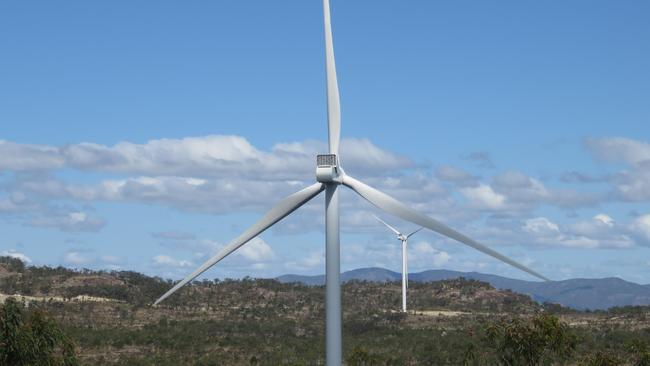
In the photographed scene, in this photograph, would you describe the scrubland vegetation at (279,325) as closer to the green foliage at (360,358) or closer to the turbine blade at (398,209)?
the green foliage at (360,358)

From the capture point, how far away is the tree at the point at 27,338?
67.2 m

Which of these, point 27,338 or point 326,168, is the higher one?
point 326,168

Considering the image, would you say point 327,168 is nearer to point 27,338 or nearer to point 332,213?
point 332,213

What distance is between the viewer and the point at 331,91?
58.3m

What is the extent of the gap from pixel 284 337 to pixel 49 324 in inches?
2396

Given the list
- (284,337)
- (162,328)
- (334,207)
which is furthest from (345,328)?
(334,207)

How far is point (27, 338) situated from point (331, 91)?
2423 centimetres

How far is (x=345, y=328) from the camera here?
458ft

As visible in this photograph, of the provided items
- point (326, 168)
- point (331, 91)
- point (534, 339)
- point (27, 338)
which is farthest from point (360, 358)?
point (326, 168)

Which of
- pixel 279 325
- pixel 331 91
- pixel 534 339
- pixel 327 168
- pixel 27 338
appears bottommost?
pixel 27 338

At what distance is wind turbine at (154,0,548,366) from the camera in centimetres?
5244

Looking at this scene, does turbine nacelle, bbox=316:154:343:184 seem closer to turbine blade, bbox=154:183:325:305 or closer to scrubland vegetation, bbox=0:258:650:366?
turbine blade, bbox=154:183:325:305

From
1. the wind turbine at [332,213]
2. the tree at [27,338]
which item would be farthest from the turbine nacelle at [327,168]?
the tree at [27,338]

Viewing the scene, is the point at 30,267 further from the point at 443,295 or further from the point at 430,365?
the point at 430,365
